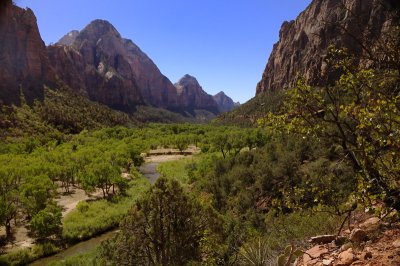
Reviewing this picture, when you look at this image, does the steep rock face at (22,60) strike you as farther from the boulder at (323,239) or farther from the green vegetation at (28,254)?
the boulder at (323,239)

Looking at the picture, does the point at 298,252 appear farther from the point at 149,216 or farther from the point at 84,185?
the point at 84,185

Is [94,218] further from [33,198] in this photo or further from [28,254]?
[28,254]

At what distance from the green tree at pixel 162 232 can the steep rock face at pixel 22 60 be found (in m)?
107

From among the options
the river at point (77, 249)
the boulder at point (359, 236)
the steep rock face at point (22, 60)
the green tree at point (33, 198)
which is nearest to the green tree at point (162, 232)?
the boulder at point (359, 236)

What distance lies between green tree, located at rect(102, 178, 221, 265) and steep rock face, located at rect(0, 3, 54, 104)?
107m

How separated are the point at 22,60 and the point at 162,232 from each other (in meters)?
144

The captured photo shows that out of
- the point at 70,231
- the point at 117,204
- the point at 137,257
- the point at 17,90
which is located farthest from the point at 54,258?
the point at 17,90

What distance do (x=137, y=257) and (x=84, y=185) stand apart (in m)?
34.2

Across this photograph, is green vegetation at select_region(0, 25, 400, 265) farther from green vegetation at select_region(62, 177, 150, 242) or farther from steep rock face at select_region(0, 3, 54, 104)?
steep rock face at select_region(0, 3, 54, 104)

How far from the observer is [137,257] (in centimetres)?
1474

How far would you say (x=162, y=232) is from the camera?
48.1 feet

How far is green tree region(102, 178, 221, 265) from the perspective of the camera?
1467 cm

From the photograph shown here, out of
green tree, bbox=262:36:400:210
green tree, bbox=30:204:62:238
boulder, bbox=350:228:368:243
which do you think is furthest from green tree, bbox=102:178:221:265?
green tree, bbox=30:204:62:238

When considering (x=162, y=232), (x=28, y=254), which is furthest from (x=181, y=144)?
(x=162, y=232)
